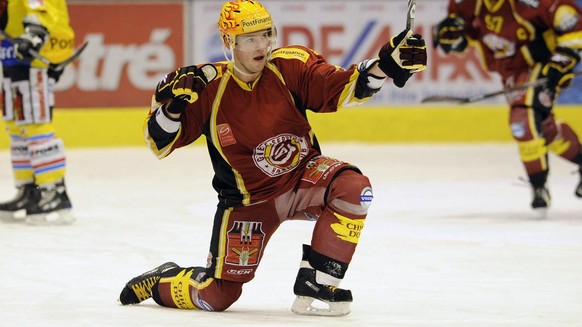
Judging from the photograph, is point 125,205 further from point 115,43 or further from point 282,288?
point 115,43

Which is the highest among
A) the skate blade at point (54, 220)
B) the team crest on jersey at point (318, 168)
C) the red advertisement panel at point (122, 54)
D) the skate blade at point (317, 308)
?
the team crest on jersey at point (318, 168)

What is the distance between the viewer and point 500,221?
22.5ft

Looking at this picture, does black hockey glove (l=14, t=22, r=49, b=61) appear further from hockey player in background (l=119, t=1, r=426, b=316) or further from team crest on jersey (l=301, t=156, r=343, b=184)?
team crest on jersey (l=301, t=156, r=343, b=184)

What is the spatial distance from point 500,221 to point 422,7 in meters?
4.76

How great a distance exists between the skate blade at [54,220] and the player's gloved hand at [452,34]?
222 cm

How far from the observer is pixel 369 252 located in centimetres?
571

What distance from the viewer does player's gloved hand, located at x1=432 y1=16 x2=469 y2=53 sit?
23.6 feet

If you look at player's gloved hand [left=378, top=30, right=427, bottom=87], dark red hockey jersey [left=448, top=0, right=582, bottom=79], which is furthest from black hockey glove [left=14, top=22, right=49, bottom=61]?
player's gloved hand [left=378, top=30, right=427, bottom=87]

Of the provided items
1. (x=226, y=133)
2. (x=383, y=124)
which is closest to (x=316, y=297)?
(x=226, y=133)

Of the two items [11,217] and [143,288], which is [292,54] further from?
[11,217]

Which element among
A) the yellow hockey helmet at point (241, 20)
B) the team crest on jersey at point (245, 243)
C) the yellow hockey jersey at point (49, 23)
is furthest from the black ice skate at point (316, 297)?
the yellow hockey jersey at point (49, 23)

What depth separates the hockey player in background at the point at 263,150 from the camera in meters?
4.11

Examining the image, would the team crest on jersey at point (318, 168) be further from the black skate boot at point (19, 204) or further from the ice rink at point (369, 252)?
the black skate boot at point (19, 204)

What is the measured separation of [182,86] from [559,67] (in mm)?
3391
